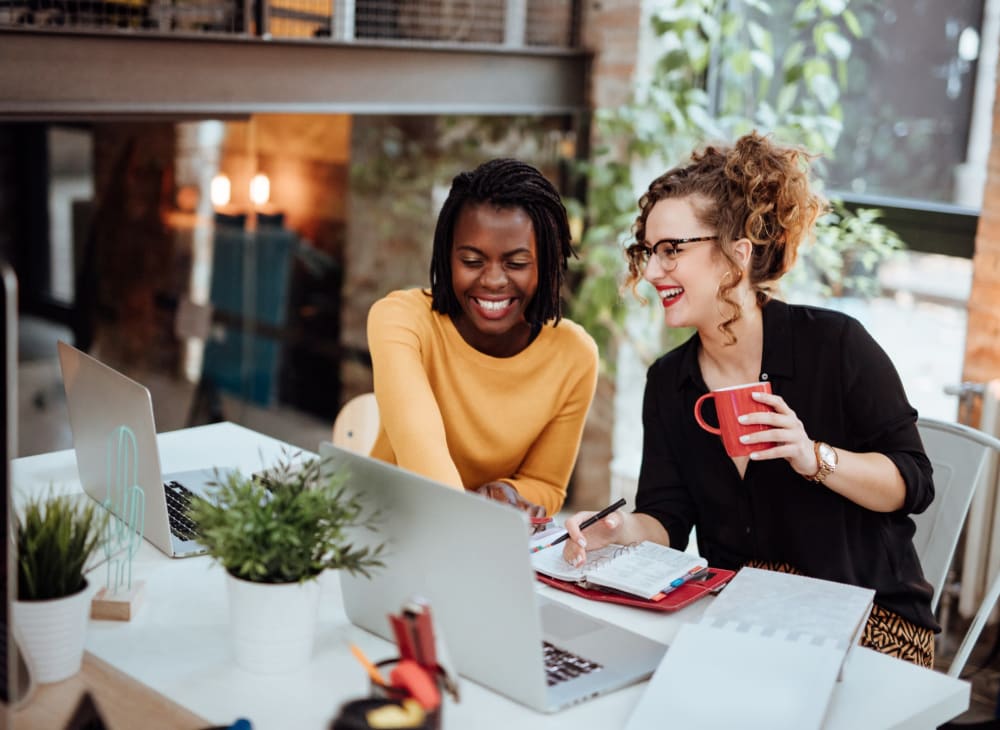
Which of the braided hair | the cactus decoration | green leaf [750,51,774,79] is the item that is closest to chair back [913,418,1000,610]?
the braided hair

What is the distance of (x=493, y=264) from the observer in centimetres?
209

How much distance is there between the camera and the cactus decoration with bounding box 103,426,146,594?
1729 millimetres

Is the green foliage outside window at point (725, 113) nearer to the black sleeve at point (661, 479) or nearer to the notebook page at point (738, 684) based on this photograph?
the black sleeve at point (661, 479)

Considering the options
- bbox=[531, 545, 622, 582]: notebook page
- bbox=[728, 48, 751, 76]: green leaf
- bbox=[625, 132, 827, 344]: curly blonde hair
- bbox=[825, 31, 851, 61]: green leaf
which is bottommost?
bbox=[531, 545, 622, 582]: notebook page

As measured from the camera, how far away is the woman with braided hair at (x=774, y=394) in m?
1.94

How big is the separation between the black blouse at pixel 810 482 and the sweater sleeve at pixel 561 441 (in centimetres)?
21

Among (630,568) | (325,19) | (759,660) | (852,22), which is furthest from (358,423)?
(852,22)

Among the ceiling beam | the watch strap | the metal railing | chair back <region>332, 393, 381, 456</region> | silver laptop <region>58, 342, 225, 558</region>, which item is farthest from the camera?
the metal railing

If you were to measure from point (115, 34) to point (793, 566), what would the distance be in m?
2.13

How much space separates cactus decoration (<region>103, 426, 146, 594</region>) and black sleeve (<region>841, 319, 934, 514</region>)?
117cm

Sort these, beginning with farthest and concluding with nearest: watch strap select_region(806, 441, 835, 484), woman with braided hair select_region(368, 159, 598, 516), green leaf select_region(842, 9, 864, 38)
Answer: green leaf select_region(842, 9, 864, 38) → woman with braided hair select_region(368, 159, 598, 516) → watch strap select_region(806, 441, 835, 484)

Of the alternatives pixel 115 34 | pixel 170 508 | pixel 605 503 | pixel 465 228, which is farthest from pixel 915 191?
pixel 170 508

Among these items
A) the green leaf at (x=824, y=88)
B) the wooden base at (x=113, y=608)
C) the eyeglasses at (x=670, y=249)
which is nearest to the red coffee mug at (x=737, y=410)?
the eyeglasses at (x=670, y=249)

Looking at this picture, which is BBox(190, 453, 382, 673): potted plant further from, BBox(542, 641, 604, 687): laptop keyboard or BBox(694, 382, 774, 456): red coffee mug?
BBox(694, 382, 774, 456): red coffee mug
